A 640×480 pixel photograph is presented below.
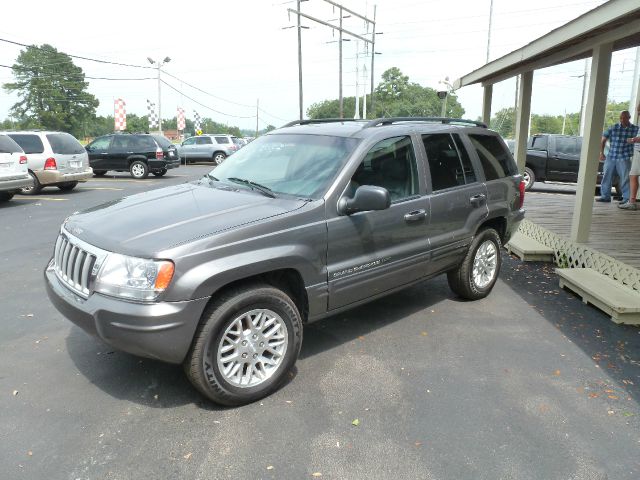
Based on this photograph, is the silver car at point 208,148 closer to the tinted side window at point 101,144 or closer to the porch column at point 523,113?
the tinted side window at point 101,144

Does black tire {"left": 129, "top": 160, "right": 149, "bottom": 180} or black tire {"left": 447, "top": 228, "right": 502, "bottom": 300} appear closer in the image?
black tire {"left": 447, "top": 228, "right": 502, "bottom": 300}

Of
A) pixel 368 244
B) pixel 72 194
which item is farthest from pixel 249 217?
pixel 72 194

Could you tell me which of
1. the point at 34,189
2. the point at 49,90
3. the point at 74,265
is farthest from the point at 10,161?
the point at 49,90

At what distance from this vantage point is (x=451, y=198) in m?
4.69

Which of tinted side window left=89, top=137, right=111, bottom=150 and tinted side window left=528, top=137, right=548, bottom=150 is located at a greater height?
tinted side window left=528, top=137, right=548, bottom=150

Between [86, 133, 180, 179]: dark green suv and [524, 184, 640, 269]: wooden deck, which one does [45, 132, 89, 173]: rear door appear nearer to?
[86, 133, 180, 179]: dark green suv

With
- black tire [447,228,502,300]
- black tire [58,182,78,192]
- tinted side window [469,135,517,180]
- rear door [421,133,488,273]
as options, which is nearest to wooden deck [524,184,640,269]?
black tire [447,228,502,300]

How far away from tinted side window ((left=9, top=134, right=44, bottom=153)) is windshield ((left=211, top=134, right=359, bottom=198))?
1051 cm

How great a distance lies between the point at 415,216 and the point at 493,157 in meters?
1.75

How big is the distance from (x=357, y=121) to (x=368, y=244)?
1334 mm

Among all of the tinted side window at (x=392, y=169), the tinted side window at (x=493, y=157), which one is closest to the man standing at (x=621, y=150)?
the tinted side window at (x=493, y=157)

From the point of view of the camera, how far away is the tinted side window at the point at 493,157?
5270 mm

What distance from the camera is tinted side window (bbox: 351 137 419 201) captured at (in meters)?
3.97

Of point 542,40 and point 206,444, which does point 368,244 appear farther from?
point 542,40
